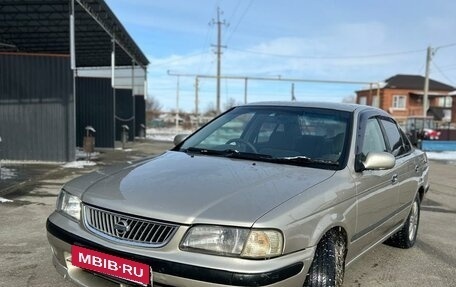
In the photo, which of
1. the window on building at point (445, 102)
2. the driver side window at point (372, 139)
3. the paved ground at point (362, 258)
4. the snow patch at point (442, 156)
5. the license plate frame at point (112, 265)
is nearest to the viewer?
the license plate frame at point (112, 265)

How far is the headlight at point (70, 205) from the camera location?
337 cm

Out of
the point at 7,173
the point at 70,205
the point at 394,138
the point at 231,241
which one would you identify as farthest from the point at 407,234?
the point at 7,173

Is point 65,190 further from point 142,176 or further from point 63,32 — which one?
point 63,32

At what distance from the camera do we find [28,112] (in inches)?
547

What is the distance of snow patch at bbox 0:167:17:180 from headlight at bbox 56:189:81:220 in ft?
23.8

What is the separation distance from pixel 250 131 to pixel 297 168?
3.39 feet

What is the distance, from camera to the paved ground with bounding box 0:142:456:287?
14.6 ft

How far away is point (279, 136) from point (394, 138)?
1655mm

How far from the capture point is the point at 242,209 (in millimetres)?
2906

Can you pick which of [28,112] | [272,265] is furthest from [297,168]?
[28,112]

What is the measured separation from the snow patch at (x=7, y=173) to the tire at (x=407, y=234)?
7.82 metres

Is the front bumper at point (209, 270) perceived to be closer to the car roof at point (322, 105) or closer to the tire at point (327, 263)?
the tire at point (327, 263)

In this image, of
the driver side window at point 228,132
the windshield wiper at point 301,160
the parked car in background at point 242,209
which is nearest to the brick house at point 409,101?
the driver side window at point 228,132

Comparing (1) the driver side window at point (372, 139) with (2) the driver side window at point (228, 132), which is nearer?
(1) the driver side window at point (372, 139)
